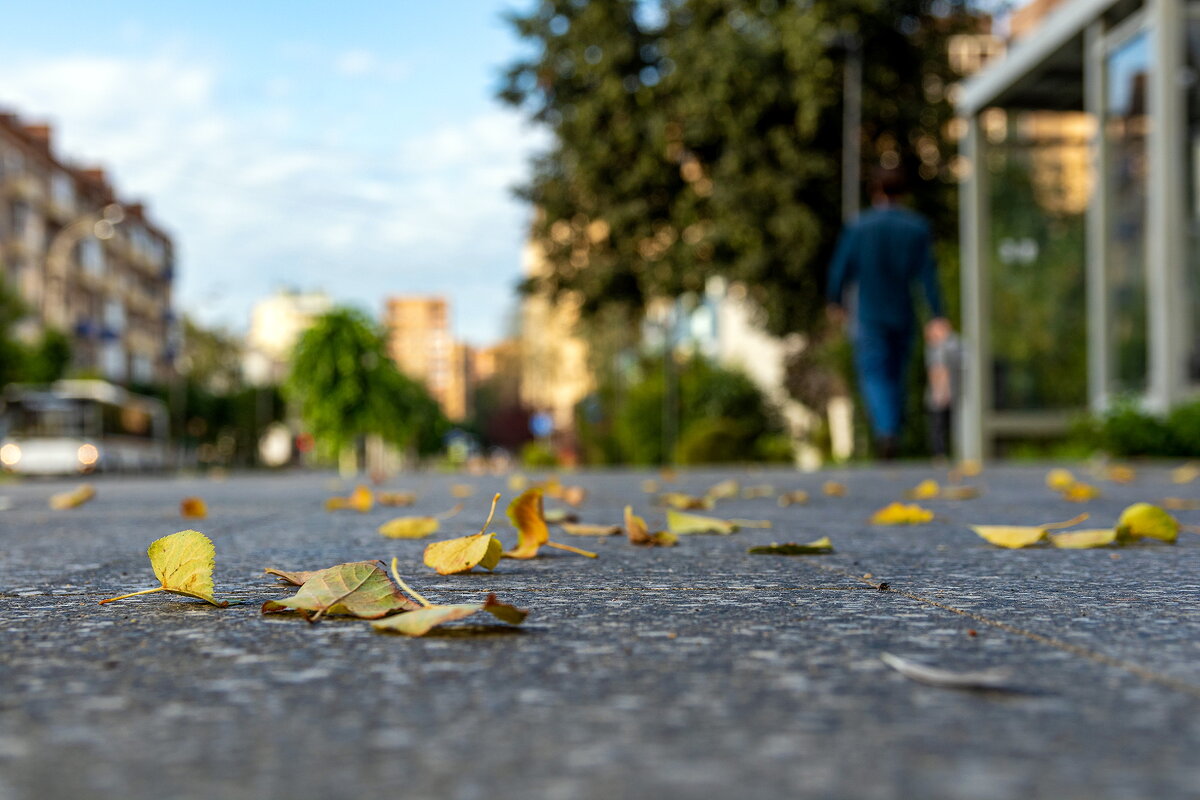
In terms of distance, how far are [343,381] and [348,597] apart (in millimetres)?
30815

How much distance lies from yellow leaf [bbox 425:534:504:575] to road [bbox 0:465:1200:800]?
0.07m

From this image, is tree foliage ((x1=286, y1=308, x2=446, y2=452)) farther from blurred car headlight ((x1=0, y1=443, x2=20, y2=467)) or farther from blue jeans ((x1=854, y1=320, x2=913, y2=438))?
blue jeans ((x1=854, y1=320, x2=913, y2=438))

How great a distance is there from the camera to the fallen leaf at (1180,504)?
485 centimetres

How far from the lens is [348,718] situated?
119cm

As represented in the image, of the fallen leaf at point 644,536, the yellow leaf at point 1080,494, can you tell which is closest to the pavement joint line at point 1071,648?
the fallen leaf at point 644,536

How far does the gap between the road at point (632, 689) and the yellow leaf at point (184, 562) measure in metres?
0.04

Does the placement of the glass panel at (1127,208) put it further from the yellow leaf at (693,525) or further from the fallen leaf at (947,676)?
the fallen leaf at (947,676)

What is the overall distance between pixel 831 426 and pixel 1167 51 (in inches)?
601

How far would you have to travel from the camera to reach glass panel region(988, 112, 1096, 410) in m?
15.0

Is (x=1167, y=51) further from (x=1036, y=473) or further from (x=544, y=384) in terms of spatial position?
(x=544, y=384)

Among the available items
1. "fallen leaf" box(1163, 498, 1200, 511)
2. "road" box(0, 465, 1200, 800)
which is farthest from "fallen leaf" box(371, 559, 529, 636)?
"fallen leaf" box(1163, 498, 1200, 511)

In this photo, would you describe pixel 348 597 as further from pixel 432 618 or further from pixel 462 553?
pixel 462 553

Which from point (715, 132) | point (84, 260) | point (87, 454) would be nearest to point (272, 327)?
point (84, 260)

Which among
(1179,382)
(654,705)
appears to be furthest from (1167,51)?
(654,705)
